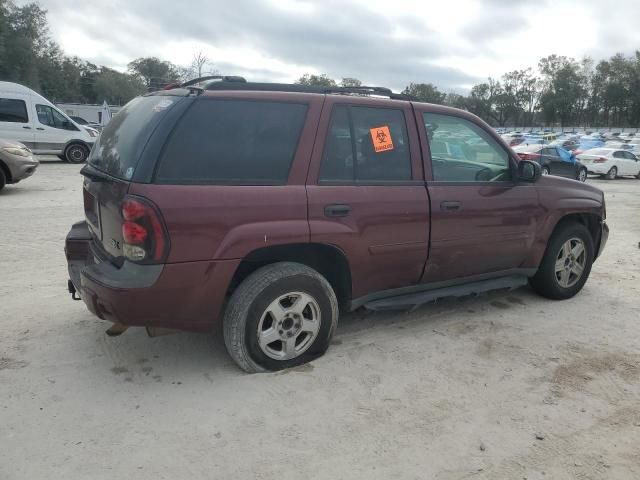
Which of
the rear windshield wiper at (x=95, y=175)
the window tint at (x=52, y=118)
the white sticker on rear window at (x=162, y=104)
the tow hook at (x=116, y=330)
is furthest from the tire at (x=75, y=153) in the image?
the white sticker on rear window at (x=162, y=104)

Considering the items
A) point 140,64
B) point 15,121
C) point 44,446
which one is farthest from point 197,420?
point 140,64

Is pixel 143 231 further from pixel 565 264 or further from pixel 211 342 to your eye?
pixel 565 264

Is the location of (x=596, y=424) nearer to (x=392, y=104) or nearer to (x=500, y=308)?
(x=500, y=308)

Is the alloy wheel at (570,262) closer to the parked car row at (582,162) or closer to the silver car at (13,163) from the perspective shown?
the silver car at (13,163)

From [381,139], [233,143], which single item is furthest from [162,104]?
[381,139]

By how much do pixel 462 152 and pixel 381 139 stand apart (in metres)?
0.88

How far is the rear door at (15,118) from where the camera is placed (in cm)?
1552

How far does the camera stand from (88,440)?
2682 millimetres

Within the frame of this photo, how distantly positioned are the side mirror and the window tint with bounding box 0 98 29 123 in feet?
52.5

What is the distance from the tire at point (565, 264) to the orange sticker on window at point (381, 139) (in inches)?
82.1

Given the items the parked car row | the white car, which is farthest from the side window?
the white car

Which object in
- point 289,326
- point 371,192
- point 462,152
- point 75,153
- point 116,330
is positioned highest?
point 462,152

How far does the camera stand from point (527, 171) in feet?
14.5

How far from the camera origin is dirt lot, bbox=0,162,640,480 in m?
2.58
